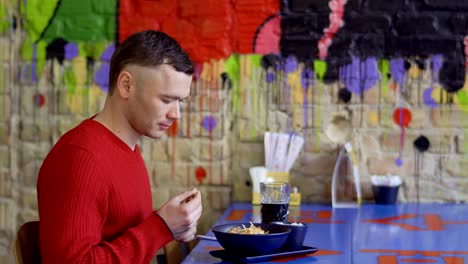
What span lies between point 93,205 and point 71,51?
1.83m

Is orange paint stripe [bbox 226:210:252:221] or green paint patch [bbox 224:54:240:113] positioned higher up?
green paint patch [bbox 224:54:240:113]

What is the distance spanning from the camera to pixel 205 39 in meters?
3.46

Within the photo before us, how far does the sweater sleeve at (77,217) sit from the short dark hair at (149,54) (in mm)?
303

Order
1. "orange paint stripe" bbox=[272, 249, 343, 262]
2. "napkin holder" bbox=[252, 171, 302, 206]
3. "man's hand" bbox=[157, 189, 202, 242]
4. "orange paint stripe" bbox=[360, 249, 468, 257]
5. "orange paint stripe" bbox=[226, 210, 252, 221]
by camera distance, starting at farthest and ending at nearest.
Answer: "napkin holder" bbox=[252, 171, 302, 206], "orange paint stripe" bbox=[226, 210, 252, 221], "orange paint stripe" bbox=[360, 249, 468, 257], "orange paint stripe" bbox=[272, 249, 343, 262], "man's hand" bbox=[157, 189, 202, 242]

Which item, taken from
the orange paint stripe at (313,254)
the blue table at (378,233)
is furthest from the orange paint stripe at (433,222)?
the orange paint stripe at (313,254)

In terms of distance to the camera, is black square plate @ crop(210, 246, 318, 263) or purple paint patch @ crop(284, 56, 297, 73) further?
purple paint patch @ crop(284, 56, 297, 73)

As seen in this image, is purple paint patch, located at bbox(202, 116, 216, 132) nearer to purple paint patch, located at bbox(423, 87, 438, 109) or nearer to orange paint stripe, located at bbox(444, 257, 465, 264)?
purple paint patch, located at bbox(423, 87, 438, 109)

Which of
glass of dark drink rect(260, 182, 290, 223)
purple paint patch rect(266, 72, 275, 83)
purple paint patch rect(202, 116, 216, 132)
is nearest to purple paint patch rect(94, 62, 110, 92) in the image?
purple paint patch rect(202, 116, 216, 132)

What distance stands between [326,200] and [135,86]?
5.38 ft

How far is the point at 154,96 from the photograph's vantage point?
2037 mm

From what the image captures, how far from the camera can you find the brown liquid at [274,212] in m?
2.44

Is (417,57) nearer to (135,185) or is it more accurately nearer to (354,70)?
(354,70)

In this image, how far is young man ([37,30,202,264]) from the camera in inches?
71.4

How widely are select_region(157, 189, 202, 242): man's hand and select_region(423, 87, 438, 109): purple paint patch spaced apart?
1.72m
